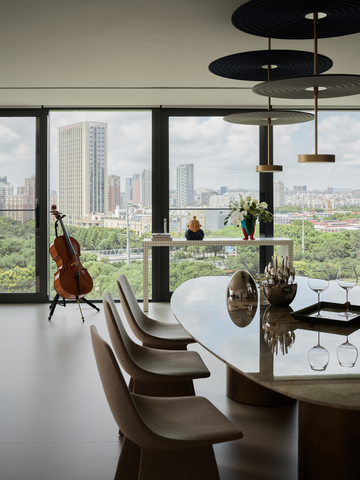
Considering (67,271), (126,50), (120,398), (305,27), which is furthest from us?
(67,271)

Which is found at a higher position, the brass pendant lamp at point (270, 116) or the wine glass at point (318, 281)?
the brass pendant lamp at point (270, 116)

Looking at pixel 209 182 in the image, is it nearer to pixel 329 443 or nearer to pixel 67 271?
pixel 67 271

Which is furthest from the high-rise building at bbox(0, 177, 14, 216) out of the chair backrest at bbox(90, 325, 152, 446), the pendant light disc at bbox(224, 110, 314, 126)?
the chair backrest at bbox(90, 325, 152, 446)

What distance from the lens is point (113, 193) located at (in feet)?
22.3

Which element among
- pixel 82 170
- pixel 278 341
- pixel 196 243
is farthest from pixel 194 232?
pixel 278 341

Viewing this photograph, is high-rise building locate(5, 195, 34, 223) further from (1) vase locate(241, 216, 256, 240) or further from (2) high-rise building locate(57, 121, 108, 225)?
(1) vase locate(241, 216, 256, 240)

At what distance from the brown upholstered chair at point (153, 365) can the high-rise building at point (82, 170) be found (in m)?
4.22

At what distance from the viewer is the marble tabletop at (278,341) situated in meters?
1.56

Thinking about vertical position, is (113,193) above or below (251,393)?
above

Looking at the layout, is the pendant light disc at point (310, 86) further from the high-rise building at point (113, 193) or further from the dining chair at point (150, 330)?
the high-rise building at point (113, 193)

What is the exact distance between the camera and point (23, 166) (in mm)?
6652

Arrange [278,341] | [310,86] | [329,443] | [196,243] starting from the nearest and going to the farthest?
1. [329,443]
2. [278,341]
3. [310,86]
4. [196,243]

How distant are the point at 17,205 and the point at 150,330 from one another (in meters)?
4.11

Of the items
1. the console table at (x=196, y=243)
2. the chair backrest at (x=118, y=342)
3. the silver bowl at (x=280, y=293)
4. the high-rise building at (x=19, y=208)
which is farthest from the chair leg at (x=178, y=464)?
the high-rise building at (x=19, y=208)
